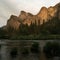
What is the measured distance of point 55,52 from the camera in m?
45.1

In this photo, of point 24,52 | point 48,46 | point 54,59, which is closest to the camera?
point 54,59

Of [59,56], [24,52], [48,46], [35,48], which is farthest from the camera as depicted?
[35,48]

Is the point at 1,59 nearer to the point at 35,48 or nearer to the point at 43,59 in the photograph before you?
the point at 43,59

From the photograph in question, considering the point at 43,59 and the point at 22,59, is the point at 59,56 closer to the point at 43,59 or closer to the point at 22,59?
the point at 43,59

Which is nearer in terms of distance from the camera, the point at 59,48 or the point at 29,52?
the point at 59,48

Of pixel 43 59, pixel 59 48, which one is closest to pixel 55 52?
pixel 59 48

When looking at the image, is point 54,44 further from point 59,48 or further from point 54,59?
point 54,59

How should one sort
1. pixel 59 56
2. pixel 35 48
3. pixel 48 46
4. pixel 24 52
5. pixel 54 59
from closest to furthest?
pixel 54 59 < pixel 59 56 < pixel 48 46 < pixel 24 52 < pixel 35 48

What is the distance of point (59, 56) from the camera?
4284 centimetres

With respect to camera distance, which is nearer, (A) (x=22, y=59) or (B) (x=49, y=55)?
(A) (x=22, y=59)

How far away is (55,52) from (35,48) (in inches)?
376

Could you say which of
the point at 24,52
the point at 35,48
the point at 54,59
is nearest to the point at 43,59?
the point at 54,59

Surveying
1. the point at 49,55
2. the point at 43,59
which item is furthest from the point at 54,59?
the point at 49,55

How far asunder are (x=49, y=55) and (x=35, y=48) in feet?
32.9
